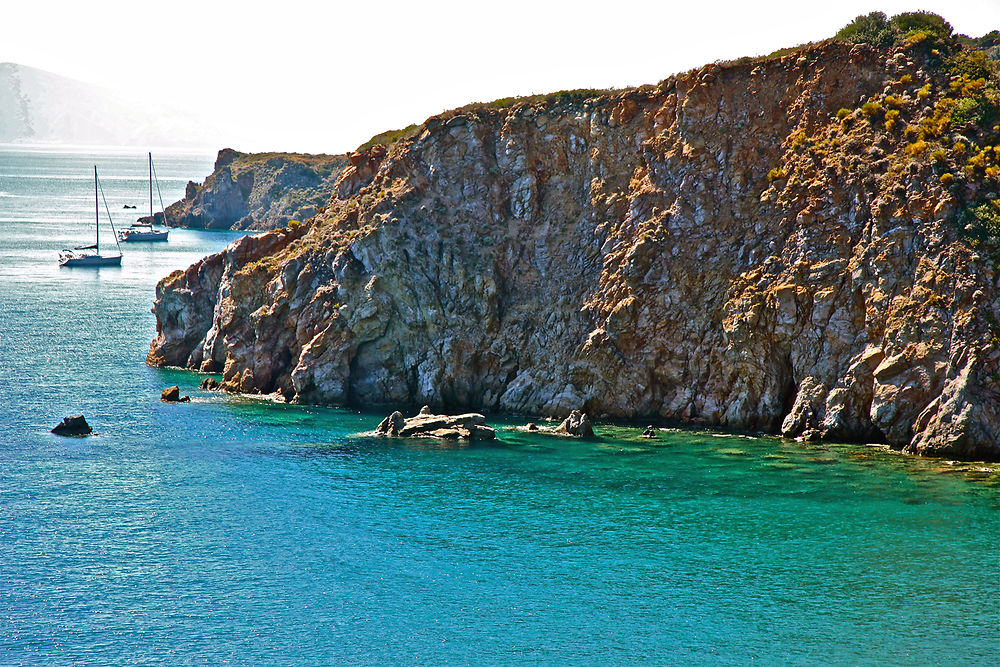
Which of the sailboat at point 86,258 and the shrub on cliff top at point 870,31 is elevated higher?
the shrub on cliff top at point 870,31

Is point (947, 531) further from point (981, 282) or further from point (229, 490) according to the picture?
point (229, 490)

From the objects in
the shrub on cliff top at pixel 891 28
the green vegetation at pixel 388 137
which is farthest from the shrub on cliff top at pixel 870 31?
the green vegetation at pixel 388 137

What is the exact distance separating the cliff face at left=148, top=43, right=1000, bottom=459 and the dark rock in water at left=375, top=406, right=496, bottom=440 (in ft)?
20.6

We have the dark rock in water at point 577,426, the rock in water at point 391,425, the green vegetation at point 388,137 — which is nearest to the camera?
the dark rock in water at point 577,426

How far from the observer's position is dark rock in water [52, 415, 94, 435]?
76.1 metres

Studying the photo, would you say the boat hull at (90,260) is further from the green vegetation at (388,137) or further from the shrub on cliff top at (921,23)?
the shrub on cliff top at (921,23)

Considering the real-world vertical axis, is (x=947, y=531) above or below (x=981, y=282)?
below

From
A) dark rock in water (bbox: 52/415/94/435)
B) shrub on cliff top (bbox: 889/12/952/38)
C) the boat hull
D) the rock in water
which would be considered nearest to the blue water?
dark rock in water (bbox: 52/415/94/435)

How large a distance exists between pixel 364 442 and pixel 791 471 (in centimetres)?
3208

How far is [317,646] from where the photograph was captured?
43875mm

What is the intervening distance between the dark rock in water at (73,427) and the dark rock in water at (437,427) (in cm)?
2299

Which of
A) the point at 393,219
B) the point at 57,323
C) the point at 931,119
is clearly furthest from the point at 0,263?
the point at 931,119

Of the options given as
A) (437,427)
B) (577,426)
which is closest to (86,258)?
(437,427)

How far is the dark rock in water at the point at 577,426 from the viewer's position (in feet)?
250
